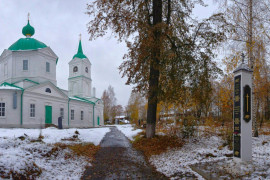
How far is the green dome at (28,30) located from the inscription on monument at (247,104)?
2763cm

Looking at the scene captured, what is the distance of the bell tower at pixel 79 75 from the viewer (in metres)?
36.7

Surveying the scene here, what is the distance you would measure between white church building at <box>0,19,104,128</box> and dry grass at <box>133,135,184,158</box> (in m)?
13.0

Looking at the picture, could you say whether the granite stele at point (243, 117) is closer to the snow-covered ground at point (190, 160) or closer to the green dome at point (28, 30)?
the snow-covered ground at point (190, 160)

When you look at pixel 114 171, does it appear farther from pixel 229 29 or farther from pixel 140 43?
pixel 229 29

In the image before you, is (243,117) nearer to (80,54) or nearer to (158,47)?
(158,47)

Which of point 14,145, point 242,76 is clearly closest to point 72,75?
point 14,145

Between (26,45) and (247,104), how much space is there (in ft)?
88.0

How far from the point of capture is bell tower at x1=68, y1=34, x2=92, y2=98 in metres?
36.7

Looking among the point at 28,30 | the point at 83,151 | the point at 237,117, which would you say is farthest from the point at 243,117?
the point at 28,30

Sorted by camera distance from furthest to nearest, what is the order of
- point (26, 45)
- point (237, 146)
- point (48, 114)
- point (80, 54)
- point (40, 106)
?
1. point (80, 54)
2. point (26, 45)
3. point (48, 114)
4. point (40, 106)
5. point (237, 146)

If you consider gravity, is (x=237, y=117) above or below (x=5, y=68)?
below

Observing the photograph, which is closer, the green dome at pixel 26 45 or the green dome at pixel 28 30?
the green dome at pixel 26 45

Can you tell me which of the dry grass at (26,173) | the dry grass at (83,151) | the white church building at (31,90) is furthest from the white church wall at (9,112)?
the dry grass at (26,173)

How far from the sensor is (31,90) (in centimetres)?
2308
